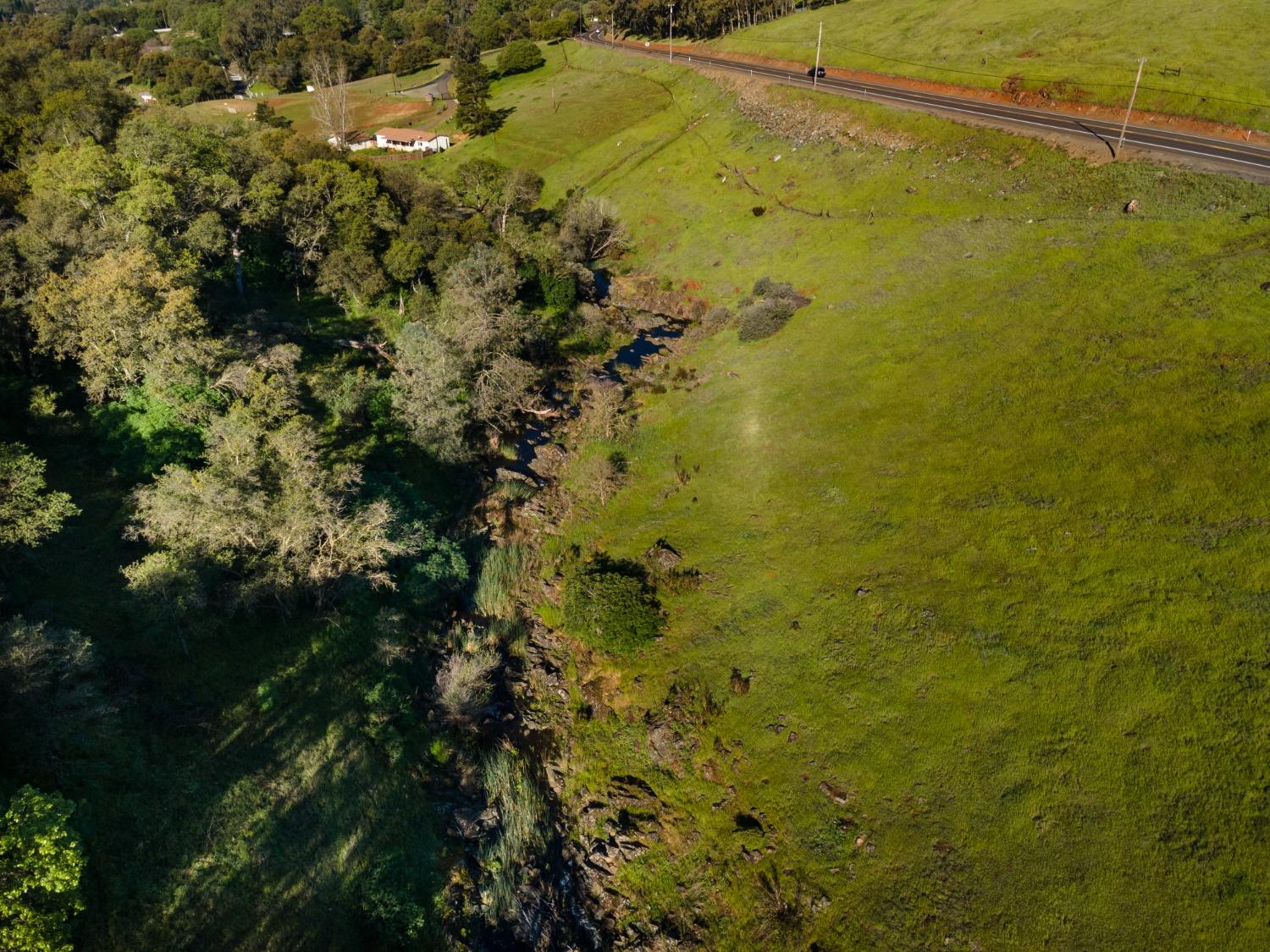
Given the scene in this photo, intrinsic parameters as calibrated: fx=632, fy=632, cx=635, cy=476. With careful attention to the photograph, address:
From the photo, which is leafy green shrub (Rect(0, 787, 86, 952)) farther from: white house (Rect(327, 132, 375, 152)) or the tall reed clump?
white house (Rect(327, 132, 375, 152))

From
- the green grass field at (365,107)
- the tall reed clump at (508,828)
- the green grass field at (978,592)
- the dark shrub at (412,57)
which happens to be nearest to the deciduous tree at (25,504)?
the tall reed clump at (508,828)

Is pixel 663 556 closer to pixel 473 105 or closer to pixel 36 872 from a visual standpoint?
pixel 36 872

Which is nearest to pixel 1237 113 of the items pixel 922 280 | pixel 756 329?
pixel 922 280

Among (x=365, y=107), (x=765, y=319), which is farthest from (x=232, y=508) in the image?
(x=365, y=107)

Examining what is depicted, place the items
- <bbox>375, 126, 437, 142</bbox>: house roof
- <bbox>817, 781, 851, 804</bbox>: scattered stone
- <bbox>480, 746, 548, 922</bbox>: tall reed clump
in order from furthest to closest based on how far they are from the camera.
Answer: <bbox>375, 126, 437, 142</bbox>: house roof < <bbox>817, 781, 851, 804</bbox>: scattered stone < <bbox>480, 746, 548, 922</bbox>: tall reed clump

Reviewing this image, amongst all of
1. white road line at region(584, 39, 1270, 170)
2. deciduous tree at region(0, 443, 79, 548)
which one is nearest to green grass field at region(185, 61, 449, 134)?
white road line at region(584, 39, 1270, 170)

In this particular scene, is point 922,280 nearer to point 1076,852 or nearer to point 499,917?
point 1076,852
